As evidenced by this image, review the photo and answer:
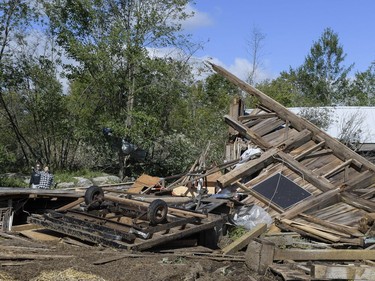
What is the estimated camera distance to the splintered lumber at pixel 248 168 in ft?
39.6

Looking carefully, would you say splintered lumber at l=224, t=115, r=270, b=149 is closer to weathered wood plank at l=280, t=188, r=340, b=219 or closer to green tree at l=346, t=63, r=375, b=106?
weathered wood plank at l=280, t=188, r=340, b=219

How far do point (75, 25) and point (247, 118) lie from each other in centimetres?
894

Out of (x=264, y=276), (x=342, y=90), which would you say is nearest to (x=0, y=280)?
(x=264, y=276)

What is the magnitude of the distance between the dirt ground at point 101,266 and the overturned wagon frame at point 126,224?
0.21 meters

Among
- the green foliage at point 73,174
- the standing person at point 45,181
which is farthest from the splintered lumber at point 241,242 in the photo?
the green foliage at point 73,174

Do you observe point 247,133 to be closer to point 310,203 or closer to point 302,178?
point 302,178

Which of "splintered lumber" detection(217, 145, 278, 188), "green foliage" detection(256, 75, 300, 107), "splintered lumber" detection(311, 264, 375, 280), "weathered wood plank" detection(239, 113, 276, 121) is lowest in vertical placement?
"splintered lumber" detection(311, 264, 375, 280)

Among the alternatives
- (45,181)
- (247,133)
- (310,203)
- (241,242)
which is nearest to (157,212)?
(241,242)

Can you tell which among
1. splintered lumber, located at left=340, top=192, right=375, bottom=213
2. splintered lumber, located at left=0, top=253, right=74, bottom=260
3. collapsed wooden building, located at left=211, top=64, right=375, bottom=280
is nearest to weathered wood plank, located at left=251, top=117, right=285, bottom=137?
collapsed wooden building, located at left=211, top=64, right=375, bottom=280

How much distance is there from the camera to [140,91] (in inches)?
797

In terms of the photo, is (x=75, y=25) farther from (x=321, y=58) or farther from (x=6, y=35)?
(x=321, y=58)

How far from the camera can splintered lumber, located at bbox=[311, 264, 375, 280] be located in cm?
684

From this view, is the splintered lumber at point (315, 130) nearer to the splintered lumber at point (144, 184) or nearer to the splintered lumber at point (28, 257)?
the splintered lumber at point (144, 184)

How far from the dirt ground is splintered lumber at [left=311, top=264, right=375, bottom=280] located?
750 millimetres
